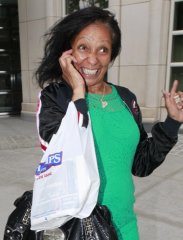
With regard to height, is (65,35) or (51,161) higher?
(65,35)

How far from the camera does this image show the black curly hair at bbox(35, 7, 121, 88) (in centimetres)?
147

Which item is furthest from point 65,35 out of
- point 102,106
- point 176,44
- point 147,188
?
point 176,44

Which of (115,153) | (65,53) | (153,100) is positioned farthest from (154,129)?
(153,100)

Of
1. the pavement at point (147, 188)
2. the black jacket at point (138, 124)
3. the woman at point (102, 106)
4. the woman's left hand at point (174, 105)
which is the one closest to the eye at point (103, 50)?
the woman at point (102, 106)

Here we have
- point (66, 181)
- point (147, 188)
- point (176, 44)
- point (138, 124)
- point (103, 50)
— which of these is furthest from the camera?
point (176, 44)

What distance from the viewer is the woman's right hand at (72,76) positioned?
1317mm

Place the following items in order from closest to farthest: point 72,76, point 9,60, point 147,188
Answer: point 72,76 < point 147,188 < point 9,60

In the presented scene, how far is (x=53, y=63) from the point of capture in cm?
157

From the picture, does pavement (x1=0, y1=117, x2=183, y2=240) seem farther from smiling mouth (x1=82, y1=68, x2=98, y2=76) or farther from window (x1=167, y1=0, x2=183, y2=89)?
smiling mouth (x1=82, y1=68, x2=98, y2=76)

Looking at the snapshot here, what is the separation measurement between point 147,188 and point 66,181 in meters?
3.27

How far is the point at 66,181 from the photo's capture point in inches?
43.4

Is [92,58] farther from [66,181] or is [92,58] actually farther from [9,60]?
[9,60]

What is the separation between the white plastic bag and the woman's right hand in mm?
186

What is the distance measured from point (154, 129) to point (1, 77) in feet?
36.1
